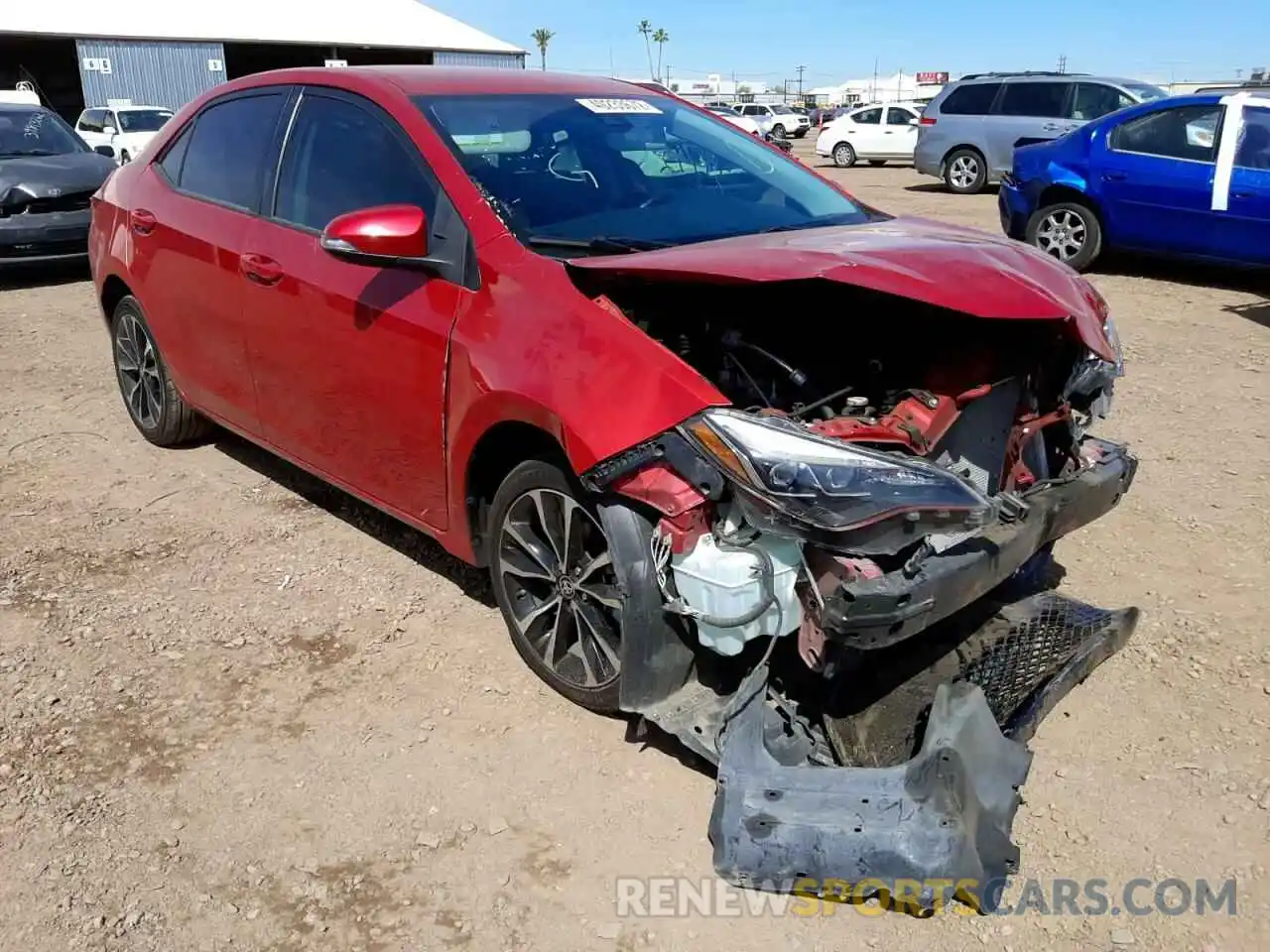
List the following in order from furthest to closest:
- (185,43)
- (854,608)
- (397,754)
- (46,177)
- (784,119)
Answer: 1. (784,119)
2. (185,43)
3. (46,177)
4. (397,754)
5. (854,608)

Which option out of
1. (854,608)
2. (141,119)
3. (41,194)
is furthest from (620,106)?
(141,119)

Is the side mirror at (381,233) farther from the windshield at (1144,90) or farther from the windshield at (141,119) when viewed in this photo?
the windshield at (141,119)

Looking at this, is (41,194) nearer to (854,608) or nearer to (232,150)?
(232,150)

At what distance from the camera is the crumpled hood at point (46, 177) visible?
9.86m

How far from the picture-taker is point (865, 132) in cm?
2498

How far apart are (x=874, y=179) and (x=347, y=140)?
751 inches

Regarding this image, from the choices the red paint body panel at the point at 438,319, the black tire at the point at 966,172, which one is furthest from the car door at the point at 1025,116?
the red paint body panel at the point at 438,319

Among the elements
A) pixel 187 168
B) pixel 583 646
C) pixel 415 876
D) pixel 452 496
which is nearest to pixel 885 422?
pixel 583 646

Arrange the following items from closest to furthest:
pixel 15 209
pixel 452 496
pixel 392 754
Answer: pixel 392 754, pixel 452 496, pixel 15 209

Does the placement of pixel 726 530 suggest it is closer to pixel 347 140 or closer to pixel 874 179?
pixel 347 140

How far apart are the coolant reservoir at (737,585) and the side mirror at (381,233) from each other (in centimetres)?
126

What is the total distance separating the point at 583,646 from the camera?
311 cm

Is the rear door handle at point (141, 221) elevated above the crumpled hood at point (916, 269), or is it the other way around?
the crumpled hood at point (916, 269)

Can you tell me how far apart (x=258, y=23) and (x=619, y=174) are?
124 ft
